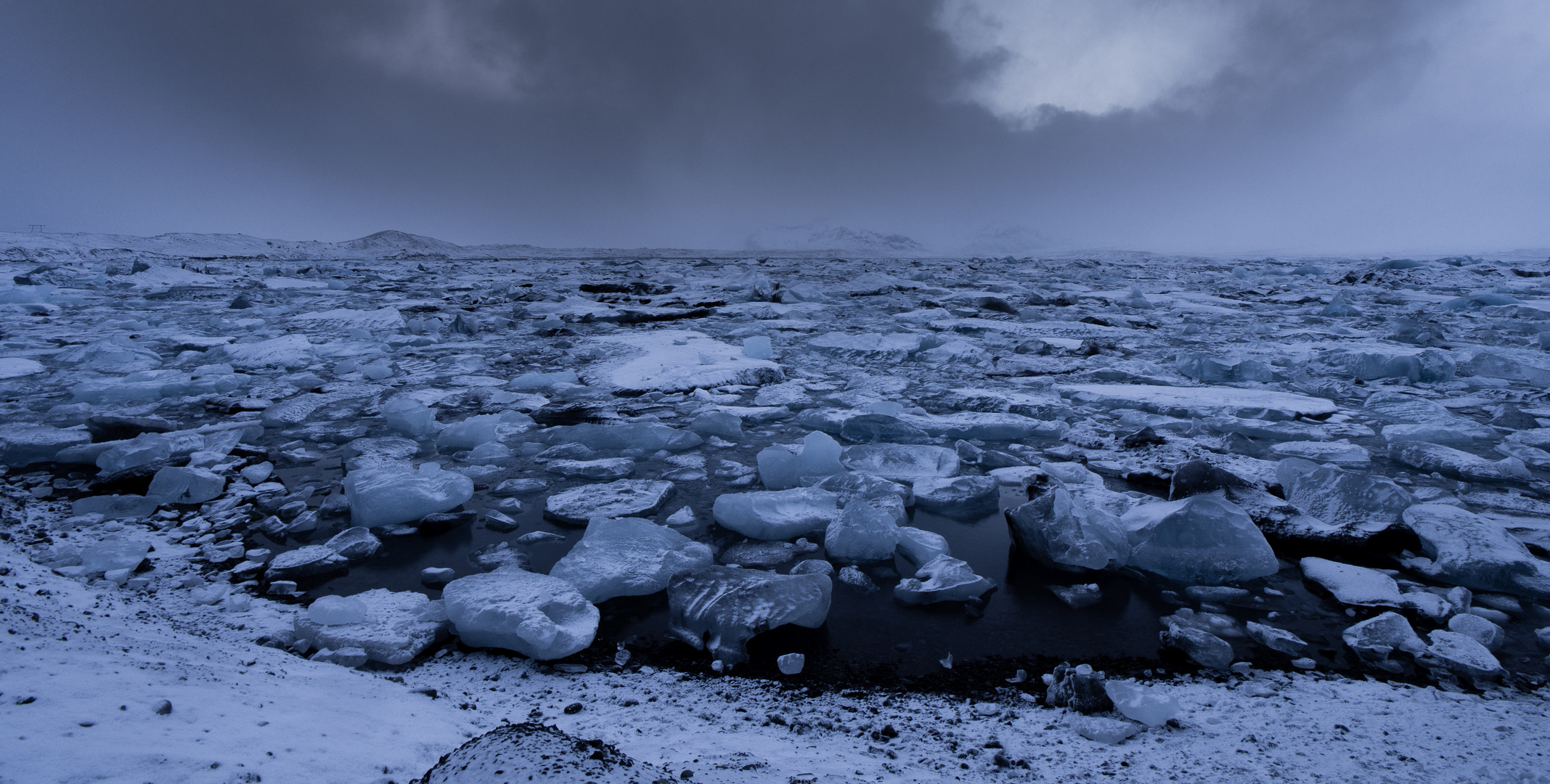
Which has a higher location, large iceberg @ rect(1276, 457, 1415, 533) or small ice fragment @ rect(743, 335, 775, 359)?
small ice fragment @ rect(743, 335, 775, 359)

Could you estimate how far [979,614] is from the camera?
1277 millimetres

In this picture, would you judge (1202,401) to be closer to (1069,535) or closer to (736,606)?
(1069,535)

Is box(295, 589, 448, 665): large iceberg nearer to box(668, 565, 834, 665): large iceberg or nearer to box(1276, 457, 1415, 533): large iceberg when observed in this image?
box(668, 565, 834, 665): large iceberg

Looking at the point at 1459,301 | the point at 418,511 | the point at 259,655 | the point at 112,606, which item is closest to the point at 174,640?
the point at 259,655

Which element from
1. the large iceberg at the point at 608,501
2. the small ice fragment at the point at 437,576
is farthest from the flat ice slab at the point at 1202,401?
the small ice fragment at the point at 437,576

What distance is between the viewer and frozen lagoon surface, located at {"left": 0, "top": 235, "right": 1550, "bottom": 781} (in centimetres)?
90

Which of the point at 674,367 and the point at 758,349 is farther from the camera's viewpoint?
the point at 758,349

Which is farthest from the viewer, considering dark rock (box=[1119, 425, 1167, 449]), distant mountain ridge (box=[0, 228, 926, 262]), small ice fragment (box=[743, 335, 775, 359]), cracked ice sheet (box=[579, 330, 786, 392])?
distant mountain ridge (box=[0, 228, 926, 262])

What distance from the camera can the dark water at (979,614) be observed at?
45.2 inches

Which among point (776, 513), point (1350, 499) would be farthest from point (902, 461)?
point (1350, 499)

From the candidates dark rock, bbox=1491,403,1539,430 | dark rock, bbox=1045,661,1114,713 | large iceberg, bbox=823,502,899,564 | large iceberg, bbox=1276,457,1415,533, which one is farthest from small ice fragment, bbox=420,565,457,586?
dark rock, bbox=1491,403,1539,430

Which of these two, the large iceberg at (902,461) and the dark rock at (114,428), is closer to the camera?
the large iceberg at (902,461)

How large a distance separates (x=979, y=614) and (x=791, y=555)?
1.45 ft

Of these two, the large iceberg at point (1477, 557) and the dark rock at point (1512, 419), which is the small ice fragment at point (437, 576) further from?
the dark rock at point (1512, 419)
